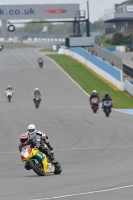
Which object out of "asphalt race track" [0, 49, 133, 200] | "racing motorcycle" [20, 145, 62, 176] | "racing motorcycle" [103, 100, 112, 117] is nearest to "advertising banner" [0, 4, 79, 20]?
"asphalt race track" [0, 49, 133, 200]

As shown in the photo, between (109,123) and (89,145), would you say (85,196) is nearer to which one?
(89,145)

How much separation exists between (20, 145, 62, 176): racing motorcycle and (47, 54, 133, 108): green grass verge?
88.6ft

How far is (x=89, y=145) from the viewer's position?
20.5m

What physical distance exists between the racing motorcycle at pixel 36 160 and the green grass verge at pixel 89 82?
88.6 ft

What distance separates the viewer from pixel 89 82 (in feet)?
176

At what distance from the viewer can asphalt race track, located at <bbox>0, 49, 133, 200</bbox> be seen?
34.1 feet

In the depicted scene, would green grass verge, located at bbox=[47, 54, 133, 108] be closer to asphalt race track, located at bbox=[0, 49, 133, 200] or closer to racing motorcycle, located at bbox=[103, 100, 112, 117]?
asphalt race track, located at bbox=[0, 49, 133, 200]

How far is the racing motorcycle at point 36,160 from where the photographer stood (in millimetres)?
12852

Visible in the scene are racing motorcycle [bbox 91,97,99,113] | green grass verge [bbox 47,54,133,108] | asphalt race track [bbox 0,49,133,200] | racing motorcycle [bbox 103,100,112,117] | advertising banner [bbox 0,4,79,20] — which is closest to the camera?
asphalt race track [bbox 0,49,133,200]

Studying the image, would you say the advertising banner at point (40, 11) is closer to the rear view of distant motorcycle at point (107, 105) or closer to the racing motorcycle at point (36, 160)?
the rear view of distant motorcycle at point (107, 105)

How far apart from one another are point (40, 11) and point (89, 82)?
57.1 ft

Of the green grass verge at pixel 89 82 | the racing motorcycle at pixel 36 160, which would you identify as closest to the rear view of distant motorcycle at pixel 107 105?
the green grass verge at pixel 89 82

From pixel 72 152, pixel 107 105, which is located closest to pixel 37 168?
pixel 72 152

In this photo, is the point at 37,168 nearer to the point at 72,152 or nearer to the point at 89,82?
the point at 72,152
